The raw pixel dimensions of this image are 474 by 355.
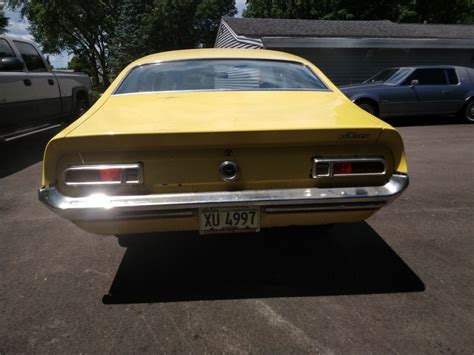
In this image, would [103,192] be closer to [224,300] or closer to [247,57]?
[224,300]

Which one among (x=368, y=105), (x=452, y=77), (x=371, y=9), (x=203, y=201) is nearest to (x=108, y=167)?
→ (x=203, y=201)

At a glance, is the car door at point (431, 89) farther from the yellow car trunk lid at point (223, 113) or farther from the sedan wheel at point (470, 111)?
the yellow car trunk lid at point (223, 113)

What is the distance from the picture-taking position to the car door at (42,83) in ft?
23.2

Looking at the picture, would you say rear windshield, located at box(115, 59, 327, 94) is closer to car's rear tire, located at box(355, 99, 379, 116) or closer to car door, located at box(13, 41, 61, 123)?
car door, located at box(13, 41, 61, 123)

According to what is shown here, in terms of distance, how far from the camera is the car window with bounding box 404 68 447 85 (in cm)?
1016

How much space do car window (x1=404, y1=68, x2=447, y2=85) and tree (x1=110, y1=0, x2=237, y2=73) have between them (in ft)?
78.8

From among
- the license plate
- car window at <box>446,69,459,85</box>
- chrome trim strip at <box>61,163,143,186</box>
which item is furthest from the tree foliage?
chrome trim strip at <box>61,163,143,186</box>

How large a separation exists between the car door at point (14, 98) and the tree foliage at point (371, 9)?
2924 cm

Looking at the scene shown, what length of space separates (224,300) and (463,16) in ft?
143

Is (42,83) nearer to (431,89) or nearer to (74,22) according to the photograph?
(431,89)

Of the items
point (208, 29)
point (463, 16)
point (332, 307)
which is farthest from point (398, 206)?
point (463, 16)

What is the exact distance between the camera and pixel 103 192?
7.71ft

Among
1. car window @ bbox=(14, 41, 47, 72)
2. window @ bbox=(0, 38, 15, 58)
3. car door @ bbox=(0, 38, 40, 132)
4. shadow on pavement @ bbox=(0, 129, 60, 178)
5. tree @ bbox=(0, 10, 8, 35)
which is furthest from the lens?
tree @ bbox=(0, 10, 8, 35)

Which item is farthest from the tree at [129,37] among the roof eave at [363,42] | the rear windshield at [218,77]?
the rear windshield at [218,77]
